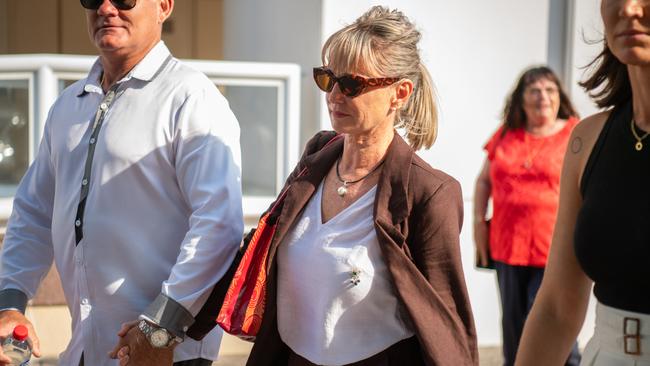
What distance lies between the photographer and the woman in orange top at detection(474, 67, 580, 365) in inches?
257


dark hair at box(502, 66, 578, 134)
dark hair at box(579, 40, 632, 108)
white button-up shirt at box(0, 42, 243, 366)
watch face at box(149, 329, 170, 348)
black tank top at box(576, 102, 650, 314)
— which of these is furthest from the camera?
dark hair at box(502, 66, 578, 134)

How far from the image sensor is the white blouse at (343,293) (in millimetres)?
2877

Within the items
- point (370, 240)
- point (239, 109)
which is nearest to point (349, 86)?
point (370, 240)

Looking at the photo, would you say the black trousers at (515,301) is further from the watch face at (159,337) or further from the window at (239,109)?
the watch face at (159,337)

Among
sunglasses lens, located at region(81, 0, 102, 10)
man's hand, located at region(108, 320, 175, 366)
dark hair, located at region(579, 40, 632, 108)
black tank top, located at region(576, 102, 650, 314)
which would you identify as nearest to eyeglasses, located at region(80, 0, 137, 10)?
sunglasses lens, located at region(81, 0, 102, 10)

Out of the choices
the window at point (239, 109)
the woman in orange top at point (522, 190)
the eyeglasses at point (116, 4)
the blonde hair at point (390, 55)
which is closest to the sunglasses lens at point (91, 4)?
the eyeglasses at point (116, 4)

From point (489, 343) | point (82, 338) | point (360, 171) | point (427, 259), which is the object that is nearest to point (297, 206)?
point (360, 171)

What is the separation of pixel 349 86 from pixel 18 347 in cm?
137

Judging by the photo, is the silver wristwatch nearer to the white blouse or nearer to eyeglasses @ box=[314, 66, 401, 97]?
the white blouse

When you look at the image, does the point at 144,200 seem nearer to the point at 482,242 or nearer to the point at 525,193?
the point at 525,193

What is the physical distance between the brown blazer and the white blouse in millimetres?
49

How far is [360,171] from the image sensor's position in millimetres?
3068

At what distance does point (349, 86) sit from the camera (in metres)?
3.01

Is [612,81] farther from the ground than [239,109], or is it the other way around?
[612,81]
